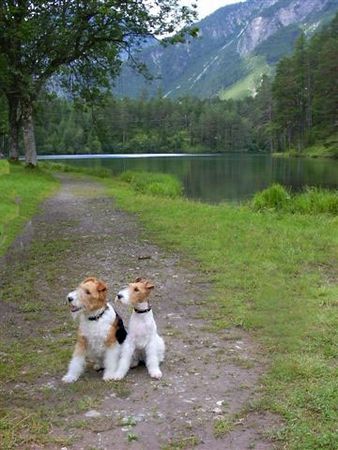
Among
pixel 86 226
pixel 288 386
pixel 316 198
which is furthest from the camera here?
pixel 316 198

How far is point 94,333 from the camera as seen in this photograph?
539cm

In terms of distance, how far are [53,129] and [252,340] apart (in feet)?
462

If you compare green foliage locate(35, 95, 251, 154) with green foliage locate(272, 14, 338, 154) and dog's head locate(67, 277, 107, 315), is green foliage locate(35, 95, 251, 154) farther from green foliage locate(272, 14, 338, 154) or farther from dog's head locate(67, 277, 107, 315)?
dog's head locate(67, 277, 107, 315)

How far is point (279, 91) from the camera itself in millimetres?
92438

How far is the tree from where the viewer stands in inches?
1050

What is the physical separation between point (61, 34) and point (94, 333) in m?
25.4

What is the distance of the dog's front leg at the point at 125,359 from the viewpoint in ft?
17.7

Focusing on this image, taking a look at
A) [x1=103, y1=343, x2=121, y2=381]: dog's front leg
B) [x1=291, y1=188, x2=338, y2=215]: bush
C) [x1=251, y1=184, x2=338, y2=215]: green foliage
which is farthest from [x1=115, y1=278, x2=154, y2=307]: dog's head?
[x1=291, y1=188, x2=338, y2=215]: bush

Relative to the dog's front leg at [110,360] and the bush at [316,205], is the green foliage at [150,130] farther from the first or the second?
the dog's front leg at [110,360]

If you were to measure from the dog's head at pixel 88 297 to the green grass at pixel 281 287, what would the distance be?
6.39 ft

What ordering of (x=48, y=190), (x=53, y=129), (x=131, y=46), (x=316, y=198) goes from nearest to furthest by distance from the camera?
(x=316, y=198)
(x=48, y=190)
(x=131, y=46)
(x=53, y=129)

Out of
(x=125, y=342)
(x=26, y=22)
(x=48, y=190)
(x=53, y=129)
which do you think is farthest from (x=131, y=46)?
(x=53, y=129)

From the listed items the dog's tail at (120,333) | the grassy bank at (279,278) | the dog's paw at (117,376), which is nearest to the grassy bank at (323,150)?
the grassy bank at (279,278)

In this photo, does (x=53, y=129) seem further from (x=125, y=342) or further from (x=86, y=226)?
(x=125, y=342)
